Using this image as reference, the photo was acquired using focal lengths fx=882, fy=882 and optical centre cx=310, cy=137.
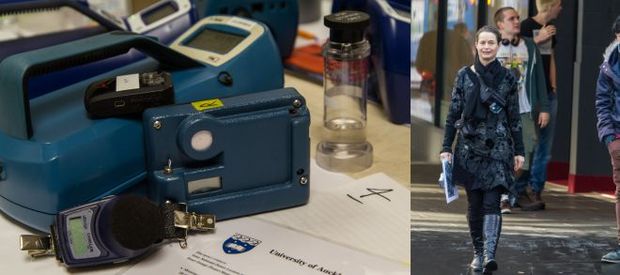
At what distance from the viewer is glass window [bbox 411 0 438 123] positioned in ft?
1.71

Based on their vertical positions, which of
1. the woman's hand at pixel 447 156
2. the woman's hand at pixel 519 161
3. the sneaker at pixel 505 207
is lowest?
the sneaker at pixel 505 207

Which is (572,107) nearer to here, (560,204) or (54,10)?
(560,204)

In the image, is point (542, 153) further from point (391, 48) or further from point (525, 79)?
point (391, 48)

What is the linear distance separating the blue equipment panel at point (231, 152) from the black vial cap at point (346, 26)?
9 cm

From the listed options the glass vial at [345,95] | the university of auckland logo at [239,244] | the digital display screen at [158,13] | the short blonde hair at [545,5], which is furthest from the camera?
the digital display screen at [158,13]

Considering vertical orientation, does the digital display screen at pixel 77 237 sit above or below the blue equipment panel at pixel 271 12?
→ below

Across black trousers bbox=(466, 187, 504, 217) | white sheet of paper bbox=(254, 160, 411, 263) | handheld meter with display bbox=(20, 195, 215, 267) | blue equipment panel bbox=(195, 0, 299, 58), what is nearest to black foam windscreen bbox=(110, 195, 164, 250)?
handheld meter with display bbox=(20, 195, 215, 267)

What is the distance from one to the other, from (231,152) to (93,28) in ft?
0.73

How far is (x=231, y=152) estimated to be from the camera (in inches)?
25.3

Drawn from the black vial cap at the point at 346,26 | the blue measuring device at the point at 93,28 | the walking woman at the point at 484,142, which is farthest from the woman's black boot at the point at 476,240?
the blue measuring device at the point at 93,28

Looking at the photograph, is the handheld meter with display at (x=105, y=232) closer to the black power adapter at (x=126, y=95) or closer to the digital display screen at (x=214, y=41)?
the black power adapter at (x=126, y=95)

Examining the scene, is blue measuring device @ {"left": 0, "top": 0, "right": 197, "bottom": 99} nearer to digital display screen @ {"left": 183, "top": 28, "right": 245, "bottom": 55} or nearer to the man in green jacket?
digital display screen @ {"left": 183, "top": 28, "right": 245, "bottom": 55}

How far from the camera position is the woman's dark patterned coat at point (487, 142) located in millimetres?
519

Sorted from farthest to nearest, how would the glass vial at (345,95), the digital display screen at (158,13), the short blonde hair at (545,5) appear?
the digital display screen at (158,13) → the glass vial at (345,95) → the short blonde hair at (545,5)
